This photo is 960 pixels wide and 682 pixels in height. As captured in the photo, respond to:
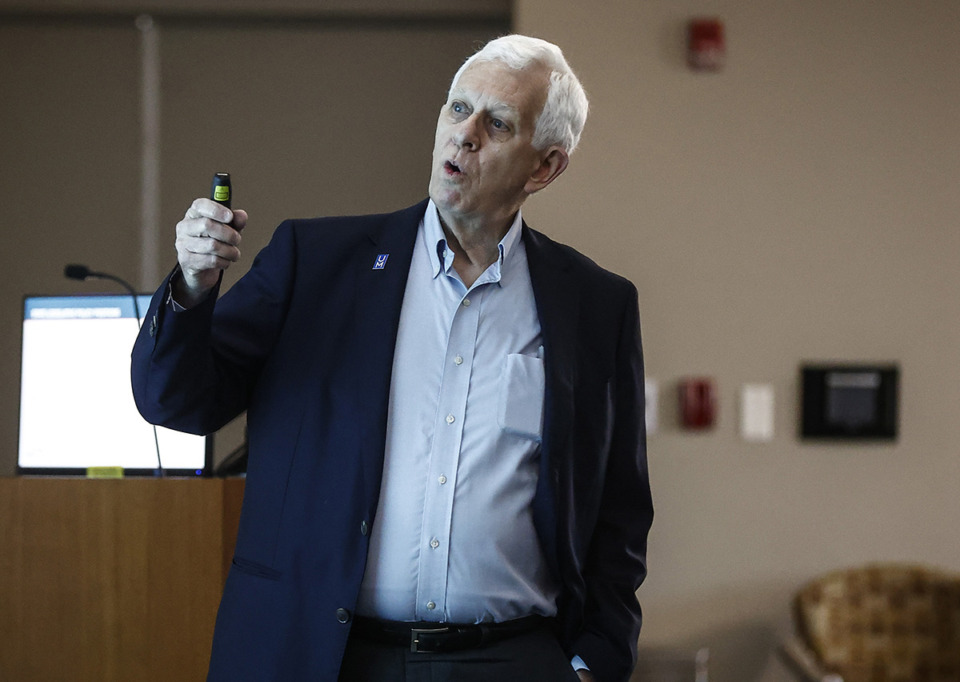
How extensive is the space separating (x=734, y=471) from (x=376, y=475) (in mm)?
2047

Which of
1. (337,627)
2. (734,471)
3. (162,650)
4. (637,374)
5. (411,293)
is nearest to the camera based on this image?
(337,627)

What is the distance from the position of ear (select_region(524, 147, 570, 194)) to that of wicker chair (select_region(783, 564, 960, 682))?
1.86 m

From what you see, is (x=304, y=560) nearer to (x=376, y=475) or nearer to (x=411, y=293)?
(x=376, y=475)

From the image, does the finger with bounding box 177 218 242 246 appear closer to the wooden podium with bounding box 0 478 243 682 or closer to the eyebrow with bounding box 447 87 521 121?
the eyebrow with bounding box 447 87 521 121

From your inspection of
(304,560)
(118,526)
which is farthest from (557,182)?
(304,560)

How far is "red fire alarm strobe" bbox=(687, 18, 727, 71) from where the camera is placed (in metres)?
3.08

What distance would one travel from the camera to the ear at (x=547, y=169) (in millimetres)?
1691

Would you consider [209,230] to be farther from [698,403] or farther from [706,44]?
[706,44]

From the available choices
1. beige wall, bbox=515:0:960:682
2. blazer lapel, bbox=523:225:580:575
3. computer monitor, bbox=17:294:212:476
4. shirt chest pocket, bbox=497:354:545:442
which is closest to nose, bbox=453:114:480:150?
blazer lapel, bbox=523:225:580:575

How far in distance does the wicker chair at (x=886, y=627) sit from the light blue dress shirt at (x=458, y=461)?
1676mm

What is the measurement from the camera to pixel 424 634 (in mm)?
1381

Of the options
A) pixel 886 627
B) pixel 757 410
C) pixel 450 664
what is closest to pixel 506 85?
pixel 450 664

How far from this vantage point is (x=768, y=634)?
10.3ft

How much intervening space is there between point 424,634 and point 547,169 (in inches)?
33.1
